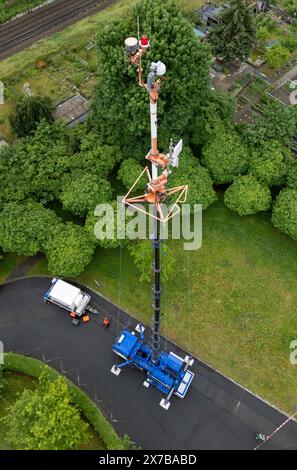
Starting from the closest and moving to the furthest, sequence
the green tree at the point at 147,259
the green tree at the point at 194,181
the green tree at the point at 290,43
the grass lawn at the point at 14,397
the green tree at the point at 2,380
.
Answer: the grass lawn at the point at 14,397
the green tree at the point at 2,380
the green tree at the point at 147,259
the green tree at the point at 194,181
the green tree at the point at 290,43

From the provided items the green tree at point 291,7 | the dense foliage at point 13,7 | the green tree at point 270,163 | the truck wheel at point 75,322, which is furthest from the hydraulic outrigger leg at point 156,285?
the green tree at point 291,7

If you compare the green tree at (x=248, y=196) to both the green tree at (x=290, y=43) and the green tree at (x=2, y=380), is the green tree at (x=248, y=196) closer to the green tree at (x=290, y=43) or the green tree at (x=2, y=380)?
the green tree at (x=2, y=380)

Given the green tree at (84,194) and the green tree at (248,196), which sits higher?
the green tree at (248,196)

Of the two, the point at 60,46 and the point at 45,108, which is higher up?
the point at 60,46

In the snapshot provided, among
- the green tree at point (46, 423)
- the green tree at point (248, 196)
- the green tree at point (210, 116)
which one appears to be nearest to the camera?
the green tree at point (46, 423)

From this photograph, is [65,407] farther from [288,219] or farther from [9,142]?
[9,142]

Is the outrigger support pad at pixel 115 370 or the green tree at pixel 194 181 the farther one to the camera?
the green tree at pixel 194 181

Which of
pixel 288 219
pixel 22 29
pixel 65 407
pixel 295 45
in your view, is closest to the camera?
pixel 65 407

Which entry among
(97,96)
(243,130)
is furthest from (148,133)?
(243,130)
